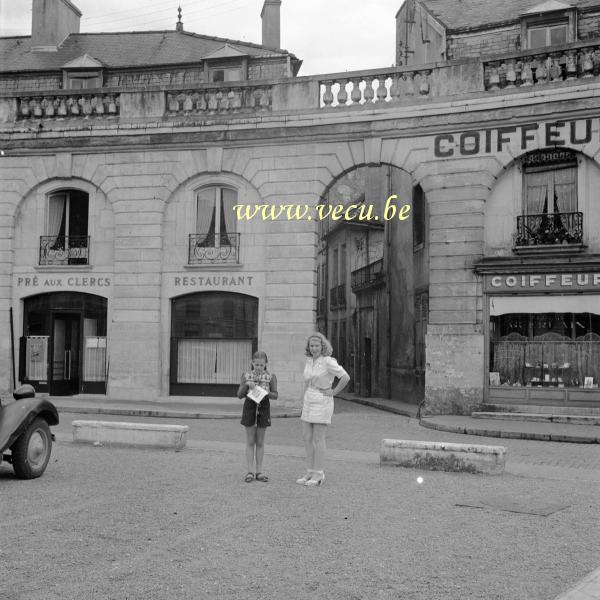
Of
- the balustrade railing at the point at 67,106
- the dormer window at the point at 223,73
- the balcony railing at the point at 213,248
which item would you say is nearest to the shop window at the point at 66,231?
the balustrade railing at the point at 67,106

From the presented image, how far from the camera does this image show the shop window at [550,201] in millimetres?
17719

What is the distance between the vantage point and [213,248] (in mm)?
20250

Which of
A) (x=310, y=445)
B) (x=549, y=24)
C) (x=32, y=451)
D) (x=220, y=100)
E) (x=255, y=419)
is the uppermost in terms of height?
(x=549, y=24)

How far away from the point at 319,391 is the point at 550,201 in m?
10.7

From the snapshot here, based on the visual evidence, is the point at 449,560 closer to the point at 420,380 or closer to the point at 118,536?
the point at 118,536

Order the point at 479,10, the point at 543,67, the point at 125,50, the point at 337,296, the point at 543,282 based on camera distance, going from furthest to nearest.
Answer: the point at 337,296 → the point at 125,50 → the point at 479,10 → the point at 543,67 → the point at 543,282

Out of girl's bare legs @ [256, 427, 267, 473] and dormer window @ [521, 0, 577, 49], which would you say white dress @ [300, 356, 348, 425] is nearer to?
girl's bare legs @ [256, 427, 267, 473]

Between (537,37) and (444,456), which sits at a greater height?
(537,37)

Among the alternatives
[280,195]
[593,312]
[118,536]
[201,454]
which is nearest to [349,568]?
[118,536]

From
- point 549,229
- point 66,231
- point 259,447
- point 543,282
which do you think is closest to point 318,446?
point 259,447

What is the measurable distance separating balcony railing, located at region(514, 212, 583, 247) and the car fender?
11.6m

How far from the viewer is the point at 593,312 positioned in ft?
56.8

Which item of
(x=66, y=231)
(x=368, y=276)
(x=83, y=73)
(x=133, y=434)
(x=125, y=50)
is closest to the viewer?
(x=133, y=434)

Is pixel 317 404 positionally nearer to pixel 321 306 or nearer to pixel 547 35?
pixel 547 35
